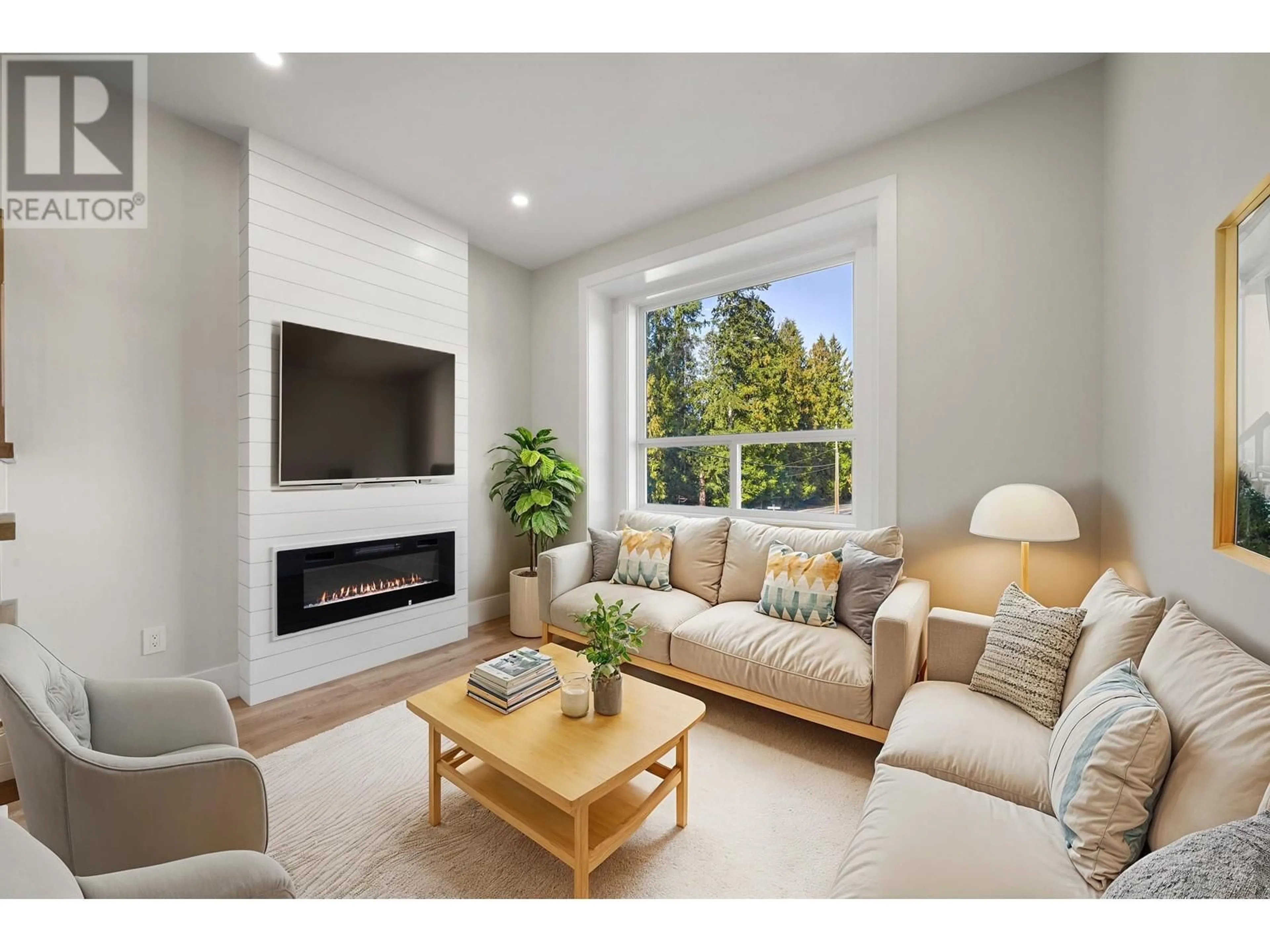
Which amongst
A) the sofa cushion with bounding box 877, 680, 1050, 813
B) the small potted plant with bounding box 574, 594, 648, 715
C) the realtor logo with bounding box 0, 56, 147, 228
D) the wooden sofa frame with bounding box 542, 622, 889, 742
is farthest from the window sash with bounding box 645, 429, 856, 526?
the realtor logo with bounding box 0, 56, 147, 228

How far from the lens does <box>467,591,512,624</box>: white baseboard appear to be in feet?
12.4

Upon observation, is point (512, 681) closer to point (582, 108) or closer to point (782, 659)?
point (782, 659)

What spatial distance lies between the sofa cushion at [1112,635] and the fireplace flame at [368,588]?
318cm

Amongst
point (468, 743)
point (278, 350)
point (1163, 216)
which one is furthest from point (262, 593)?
point (1163, 216)

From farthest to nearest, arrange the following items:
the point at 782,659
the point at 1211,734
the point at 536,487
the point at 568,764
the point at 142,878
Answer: the point at 536,487, the point at 782,659, the point at 568,764, the point at 1211,734, the point at 142,878

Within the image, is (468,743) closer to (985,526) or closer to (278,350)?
(985,526)

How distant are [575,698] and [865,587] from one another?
144 cm

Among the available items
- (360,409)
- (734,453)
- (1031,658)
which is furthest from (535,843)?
(734,453)

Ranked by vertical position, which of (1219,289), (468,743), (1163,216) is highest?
(1163,216)

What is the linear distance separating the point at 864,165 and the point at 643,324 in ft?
6.08

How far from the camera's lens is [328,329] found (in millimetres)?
2801

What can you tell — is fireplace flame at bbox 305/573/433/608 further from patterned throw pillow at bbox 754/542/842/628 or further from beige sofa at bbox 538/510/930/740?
patterned throw pillow at bbox 754/542/842/628

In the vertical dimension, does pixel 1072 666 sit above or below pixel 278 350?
below

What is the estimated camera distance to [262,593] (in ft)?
8.41
